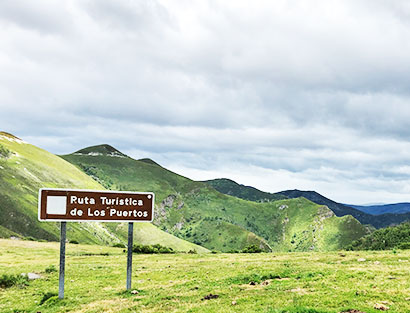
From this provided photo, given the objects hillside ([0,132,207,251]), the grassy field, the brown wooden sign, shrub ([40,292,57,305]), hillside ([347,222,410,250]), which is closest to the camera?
the grassy field

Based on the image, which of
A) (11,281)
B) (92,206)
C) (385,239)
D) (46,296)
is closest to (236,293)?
(92,206)

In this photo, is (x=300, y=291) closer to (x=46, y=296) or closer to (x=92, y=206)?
(x=92, y=206)

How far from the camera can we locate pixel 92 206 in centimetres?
2144

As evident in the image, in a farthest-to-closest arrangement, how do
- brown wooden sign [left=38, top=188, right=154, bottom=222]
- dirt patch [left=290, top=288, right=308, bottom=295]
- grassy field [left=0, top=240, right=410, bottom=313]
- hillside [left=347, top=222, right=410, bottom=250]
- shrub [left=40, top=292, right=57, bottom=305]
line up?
1. hillside [left=347, top=222, right=410, bottom=250]
2. shrub [left=40, top=292, right=57, bottom=305]
3. brown wooden sign [left=38, top=188, right=154, bottom=222]
4. dirt patch [left=290, top=288, right=308, bottom=295]
5. grassy field [left=0, top=240, right=410, bottom=313]

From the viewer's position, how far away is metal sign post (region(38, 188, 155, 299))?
20.6m

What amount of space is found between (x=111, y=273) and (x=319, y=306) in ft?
72.8

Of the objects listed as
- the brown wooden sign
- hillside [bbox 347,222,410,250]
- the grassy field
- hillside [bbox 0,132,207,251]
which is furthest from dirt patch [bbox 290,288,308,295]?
hillside [bbox 0,132,207,251]

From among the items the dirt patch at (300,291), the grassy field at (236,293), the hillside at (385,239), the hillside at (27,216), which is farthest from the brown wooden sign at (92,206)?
the hillside at (27,216)

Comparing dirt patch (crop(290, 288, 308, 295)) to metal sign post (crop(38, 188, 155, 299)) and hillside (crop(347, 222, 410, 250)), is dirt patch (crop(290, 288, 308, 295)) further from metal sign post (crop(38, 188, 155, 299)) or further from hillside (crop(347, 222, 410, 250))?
hillside (crop(347, 222, 410, 250))

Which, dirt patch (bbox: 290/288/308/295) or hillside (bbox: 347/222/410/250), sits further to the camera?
hillside (bbox: 347/222/410/250)

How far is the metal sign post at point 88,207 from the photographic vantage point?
20.6m

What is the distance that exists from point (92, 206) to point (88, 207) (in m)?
0.24

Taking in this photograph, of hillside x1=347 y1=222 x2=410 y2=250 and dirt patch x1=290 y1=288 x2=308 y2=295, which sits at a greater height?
dirt patch x1=290 y1=288 x2=308 y2=295

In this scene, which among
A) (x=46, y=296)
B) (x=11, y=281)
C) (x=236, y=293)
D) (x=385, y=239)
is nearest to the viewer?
(x=236, y=293)
